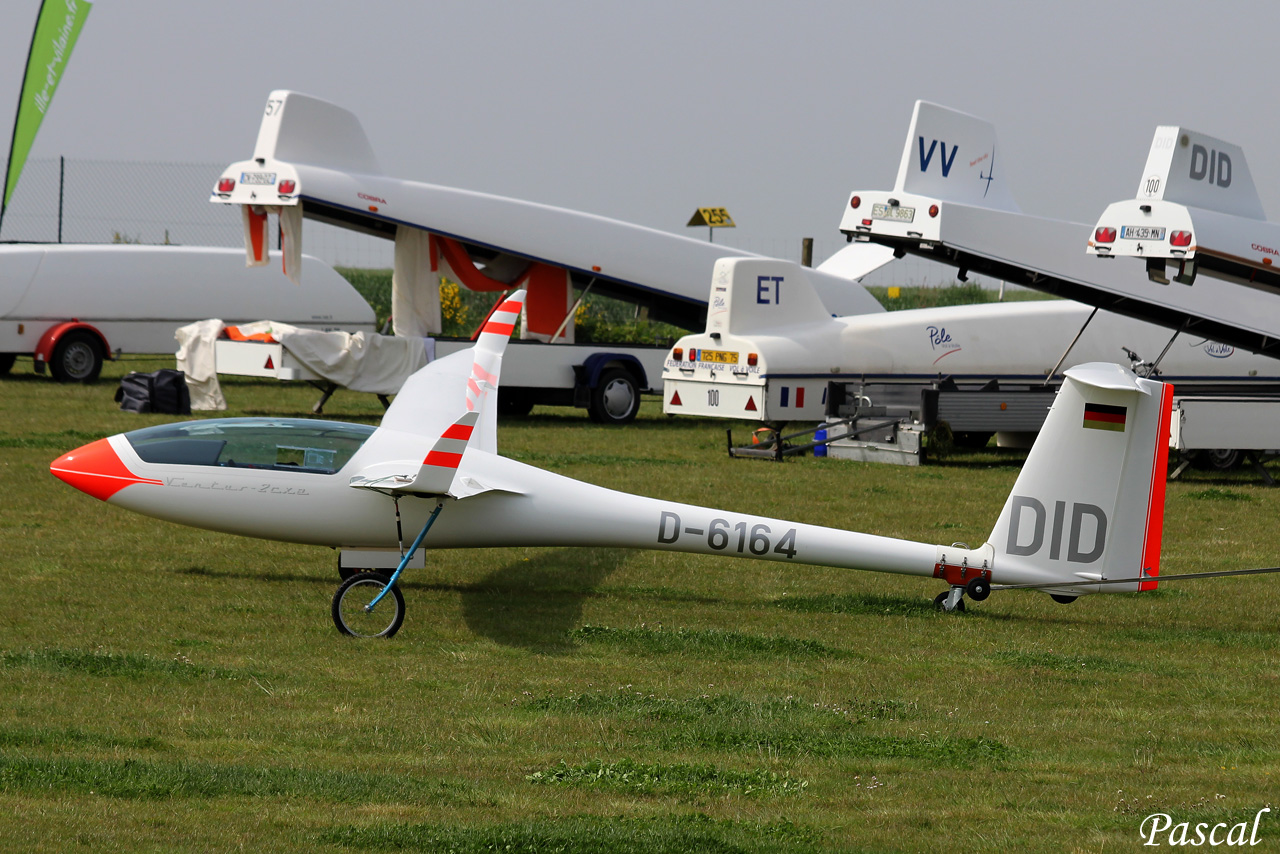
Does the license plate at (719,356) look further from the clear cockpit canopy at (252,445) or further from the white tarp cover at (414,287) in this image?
the clear cockpit canopy at (252,445)

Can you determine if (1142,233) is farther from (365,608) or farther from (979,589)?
(365,608)

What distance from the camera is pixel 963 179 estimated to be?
15.6 metres

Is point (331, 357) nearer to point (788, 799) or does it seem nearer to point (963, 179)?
point (963, 179)

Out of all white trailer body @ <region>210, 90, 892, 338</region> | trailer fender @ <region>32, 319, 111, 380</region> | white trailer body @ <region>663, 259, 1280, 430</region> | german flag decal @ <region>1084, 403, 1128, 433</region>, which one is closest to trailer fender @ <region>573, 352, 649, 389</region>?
white trailer body @ <region>210, 90, 892, 338</region>

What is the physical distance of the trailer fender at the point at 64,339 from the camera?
24000mm

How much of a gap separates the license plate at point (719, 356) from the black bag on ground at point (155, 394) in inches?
317

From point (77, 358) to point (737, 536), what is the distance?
19311 millimetres

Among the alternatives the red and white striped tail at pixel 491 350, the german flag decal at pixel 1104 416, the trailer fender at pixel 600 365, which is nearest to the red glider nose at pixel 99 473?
the red and white striped tail at pixel 491 350

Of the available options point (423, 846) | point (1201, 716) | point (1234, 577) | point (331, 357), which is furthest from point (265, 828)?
point (331, 357)

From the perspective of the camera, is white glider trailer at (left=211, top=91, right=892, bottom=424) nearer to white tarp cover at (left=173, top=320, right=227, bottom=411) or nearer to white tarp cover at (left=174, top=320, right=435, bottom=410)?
white tarp cover at (left=174, top=320, right=435, bottom=410)

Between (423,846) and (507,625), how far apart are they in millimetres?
3838

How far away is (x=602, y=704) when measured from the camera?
6609 mm

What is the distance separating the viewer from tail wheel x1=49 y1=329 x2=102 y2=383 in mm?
24219

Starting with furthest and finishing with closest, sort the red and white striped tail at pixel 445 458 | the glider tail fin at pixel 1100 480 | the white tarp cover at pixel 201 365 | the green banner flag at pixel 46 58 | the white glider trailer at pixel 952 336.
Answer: the green banner flag at pixel 46 58 < the white tarp cover at pixel 201 365 < the white glider trailer at pixel 952 336 < the glider tail fin at pixel 1100 480 < the red and white striped tail at pixel 445 458
